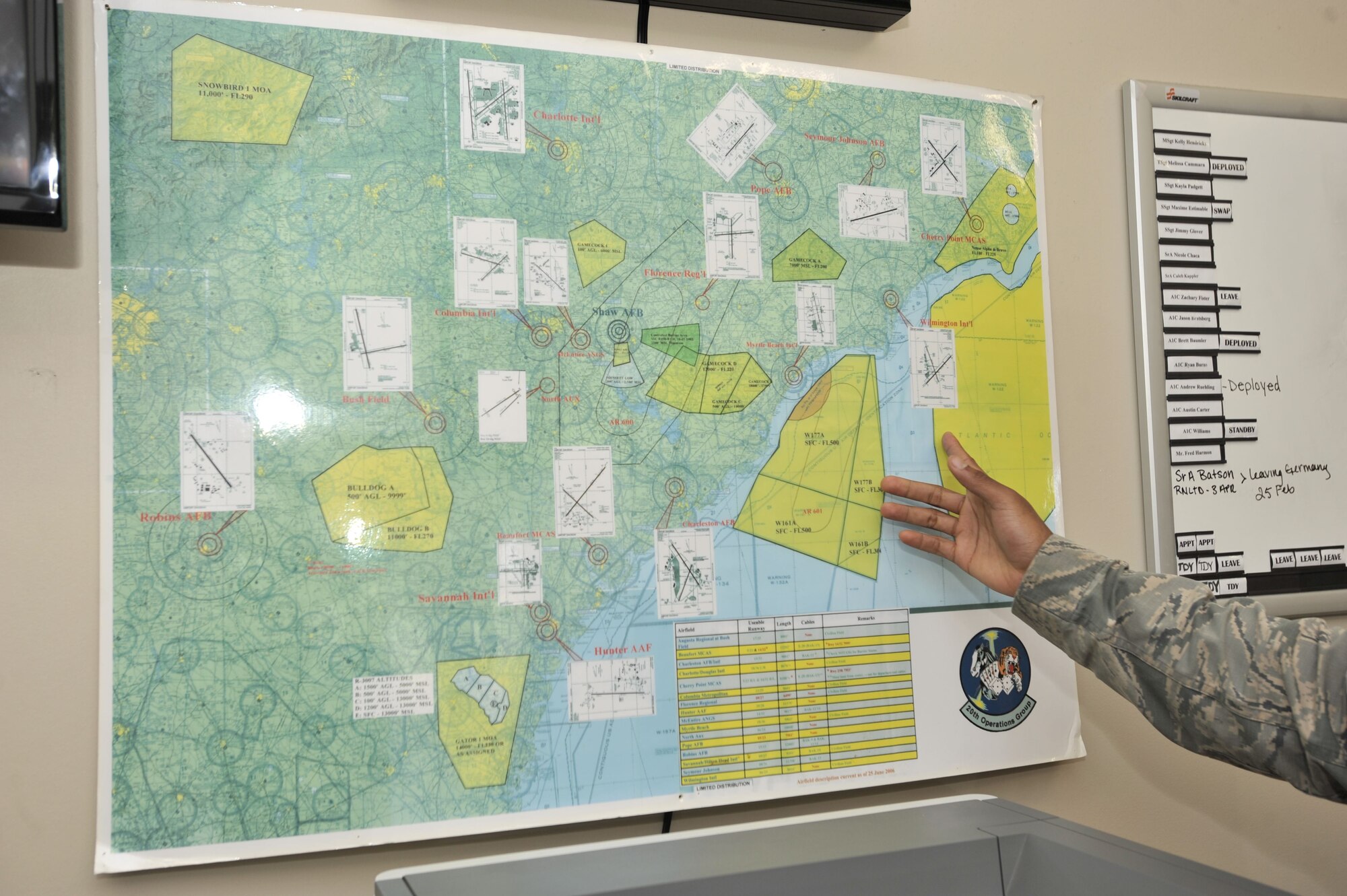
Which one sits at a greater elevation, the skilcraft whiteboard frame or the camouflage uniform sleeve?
the skilcraft whiteboard frame

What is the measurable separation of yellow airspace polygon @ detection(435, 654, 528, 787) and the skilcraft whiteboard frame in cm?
106

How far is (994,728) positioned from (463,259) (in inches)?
39.9

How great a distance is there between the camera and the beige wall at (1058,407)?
1.07m

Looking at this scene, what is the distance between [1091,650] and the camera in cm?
105

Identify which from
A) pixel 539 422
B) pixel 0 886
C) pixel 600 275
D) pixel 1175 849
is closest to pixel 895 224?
pixel 600 275

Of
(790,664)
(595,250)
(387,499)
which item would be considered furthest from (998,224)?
(387,499)

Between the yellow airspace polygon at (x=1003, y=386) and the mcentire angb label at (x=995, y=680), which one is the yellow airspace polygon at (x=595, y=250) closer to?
the yellow airspace polygon at (x=1003, y=386)

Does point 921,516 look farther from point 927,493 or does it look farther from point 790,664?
point 790,664

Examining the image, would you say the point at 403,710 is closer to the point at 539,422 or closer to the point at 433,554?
the point at 433,554

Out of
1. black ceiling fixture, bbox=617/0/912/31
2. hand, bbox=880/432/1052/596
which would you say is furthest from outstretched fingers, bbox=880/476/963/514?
black ceiling fixture, bbox=617/0/912/31

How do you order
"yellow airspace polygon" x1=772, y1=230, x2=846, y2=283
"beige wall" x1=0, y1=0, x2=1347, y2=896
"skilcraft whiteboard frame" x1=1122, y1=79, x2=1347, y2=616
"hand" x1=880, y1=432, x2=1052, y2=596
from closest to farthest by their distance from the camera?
"beige wall" x1=0, y1=0, x2=1347, y2=896
"hand" x1=880, y1=432, x2=1052, y2=596
"yellow airspace polygon" x1=772, y1=230, x2=846, y2=283
"skilcraft whiteboard frame" x1=1122, y1=79, x2=1347, y2=616

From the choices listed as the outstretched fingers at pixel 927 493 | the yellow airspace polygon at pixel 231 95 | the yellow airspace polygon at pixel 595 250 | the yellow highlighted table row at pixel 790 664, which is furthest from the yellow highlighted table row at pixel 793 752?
the yellow airspace polygon at pixel 231 95

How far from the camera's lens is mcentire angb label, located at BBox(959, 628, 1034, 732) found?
54.4 inches

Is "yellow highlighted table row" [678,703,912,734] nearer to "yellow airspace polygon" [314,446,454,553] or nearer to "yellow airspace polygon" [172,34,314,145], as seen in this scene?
"yellow airspace polygon" [314,446,454,553]
